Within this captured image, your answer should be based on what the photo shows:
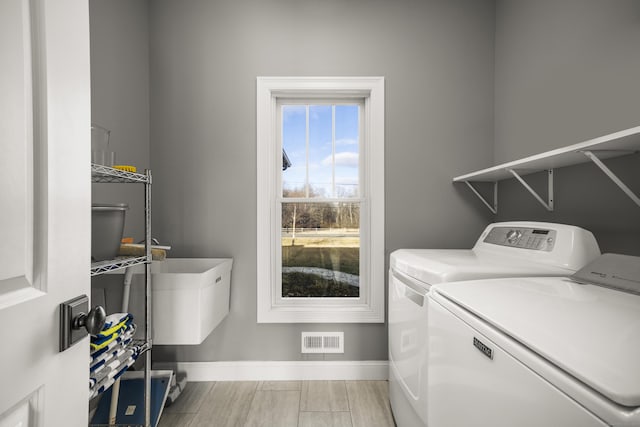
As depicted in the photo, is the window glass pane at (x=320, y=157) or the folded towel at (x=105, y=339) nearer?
the folded towel at (x=105, y=339)

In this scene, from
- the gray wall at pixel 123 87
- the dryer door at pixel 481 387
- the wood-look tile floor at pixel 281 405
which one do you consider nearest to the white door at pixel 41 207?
the dryer door at pixel 481 387

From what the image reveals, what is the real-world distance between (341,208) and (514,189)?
44.9 inches

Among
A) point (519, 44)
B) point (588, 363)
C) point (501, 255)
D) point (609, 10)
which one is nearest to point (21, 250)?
point (588, 363)

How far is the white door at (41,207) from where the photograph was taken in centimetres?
51

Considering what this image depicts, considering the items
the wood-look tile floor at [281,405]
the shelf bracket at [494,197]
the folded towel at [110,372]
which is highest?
the shelf bracket at [494,197]

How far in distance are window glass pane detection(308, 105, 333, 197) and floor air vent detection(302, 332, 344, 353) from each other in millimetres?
1006

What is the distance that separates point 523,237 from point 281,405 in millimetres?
1649

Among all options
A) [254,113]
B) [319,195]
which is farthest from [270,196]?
[254,113]

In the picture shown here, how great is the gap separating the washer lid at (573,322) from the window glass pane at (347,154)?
1357 millimetres

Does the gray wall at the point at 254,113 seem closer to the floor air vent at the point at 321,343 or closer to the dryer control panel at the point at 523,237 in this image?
the floor air vent at the point at 321,343

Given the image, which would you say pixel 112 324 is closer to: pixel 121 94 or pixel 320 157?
pixel 121 94

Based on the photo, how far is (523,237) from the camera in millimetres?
1551

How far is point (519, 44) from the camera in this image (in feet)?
6.44

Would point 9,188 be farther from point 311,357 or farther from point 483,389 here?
point 311,357
